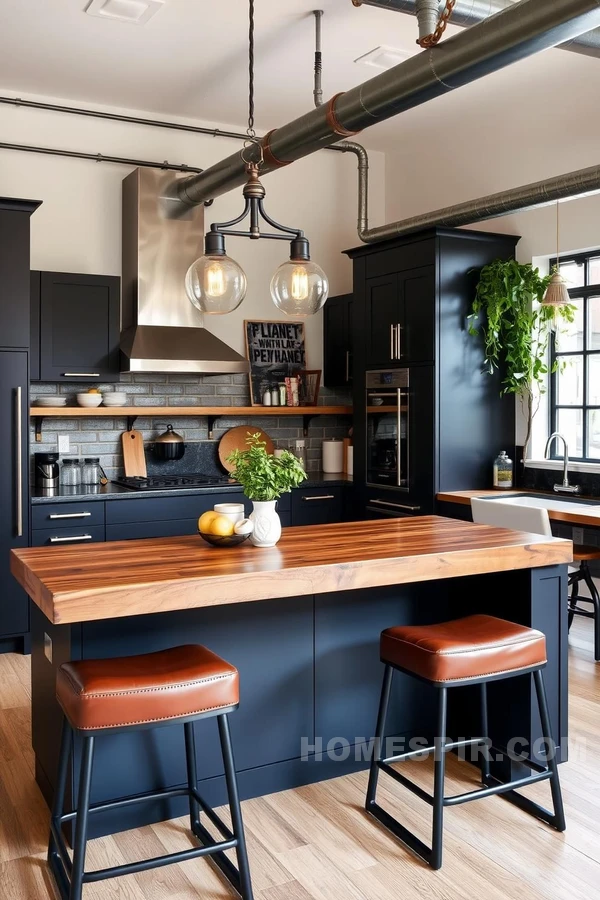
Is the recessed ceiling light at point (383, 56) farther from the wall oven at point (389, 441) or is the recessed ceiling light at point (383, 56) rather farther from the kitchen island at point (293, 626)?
the kitchen island at point (293, 626)

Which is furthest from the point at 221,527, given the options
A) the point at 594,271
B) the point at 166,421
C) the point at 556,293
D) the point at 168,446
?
the point at 594,271

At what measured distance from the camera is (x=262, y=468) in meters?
2.87

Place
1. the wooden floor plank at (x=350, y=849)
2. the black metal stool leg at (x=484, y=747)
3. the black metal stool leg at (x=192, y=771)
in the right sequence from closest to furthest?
the wooden floor plank at (x=350, y=849) < the black metal stool leg at (x=192, y=771) < the black metal stool leg at (x=484, y=747)

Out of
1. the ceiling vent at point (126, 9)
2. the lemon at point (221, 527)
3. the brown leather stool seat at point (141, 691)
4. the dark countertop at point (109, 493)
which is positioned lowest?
the brown leather stool seat at point (141, 691)

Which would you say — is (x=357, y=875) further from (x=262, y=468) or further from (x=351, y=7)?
(x=351, y=7)

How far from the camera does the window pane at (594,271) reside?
519 centimetres

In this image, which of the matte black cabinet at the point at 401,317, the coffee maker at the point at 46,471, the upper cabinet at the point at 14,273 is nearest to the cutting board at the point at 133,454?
the coffee maker at the point at 46,471

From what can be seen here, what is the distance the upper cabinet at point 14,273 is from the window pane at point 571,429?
3.35 meters

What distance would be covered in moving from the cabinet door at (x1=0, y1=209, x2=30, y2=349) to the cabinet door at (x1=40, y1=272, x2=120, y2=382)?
430mm

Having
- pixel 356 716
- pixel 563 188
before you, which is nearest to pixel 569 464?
pixel 563 188

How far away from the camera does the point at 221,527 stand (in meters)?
2.83

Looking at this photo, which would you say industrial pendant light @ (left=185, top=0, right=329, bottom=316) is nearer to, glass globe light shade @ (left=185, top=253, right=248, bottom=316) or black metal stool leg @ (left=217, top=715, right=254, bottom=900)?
glass globe light shade @ (left=185, top=253, right=248, bottom=316)

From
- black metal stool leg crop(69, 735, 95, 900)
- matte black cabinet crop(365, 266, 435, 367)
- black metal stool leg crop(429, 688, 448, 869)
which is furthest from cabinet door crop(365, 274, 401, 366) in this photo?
black metal stool leg crop(69, 735, 95, 900)

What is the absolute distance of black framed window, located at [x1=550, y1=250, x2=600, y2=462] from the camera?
17.2 feet
